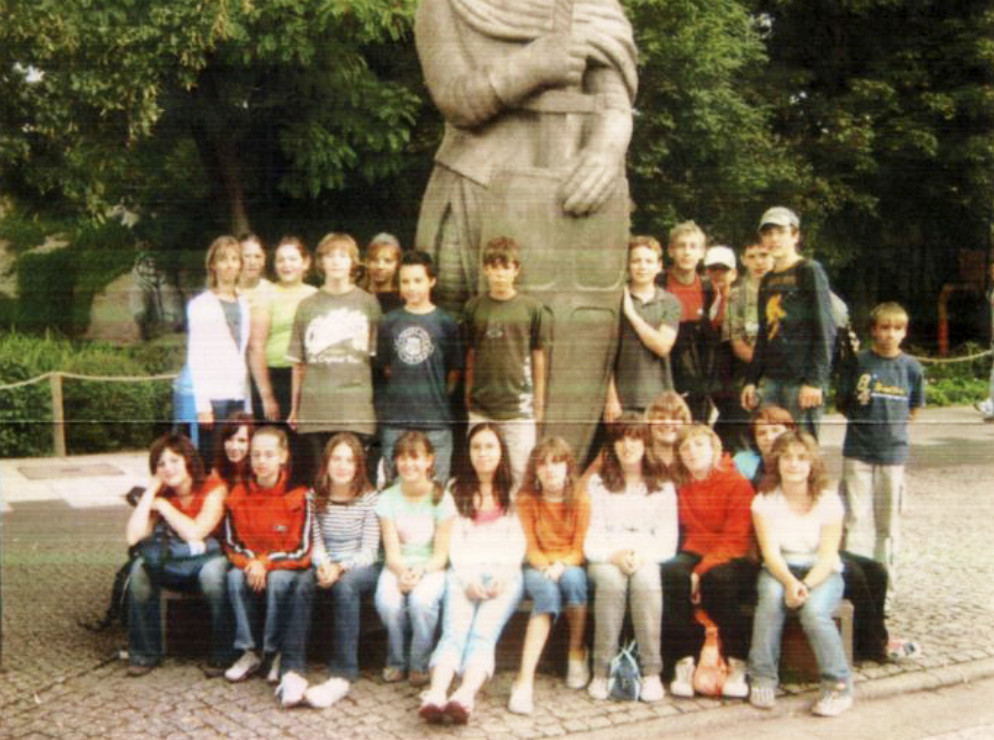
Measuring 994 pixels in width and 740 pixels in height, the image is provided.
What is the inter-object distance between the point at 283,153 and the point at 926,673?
1.93 m

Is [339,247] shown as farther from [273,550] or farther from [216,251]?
[273,550]

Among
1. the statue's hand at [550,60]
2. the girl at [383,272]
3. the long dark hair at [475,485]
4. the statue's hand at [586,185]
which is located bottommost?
the long dark hair at [475,485]

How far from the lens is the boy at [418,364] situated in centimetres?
260

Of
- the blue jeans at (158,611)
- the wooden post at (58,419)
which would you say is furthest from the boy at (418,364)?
the wooden post at (58,419)

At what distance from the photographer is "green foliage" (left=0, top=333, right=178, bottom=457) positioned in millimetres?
2863

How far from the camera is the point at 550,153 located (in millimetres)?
2762

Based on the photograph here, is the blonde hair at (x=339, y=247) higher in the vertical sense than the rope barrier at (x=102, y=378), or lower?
higher

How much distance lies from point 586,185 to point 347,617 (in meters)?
1.09

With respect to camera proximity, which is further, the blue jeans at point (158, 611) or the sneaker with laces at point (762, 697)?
the blue jeans at point (158, 611)

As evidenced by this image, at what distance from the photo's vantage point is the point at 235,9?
2.72 m

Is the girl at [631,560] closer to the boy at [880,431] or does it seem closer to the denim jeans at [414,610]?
the denim jeans at [414,610]

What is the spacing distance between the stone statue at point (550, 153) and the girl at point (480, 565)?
1.09 feet

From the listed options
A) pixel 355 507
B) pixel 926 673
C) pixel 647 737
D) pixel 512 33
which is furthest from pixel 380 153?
pixel 926 673

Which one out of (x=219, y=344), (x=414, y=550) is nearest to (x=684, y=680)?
(x=414, y=550)
